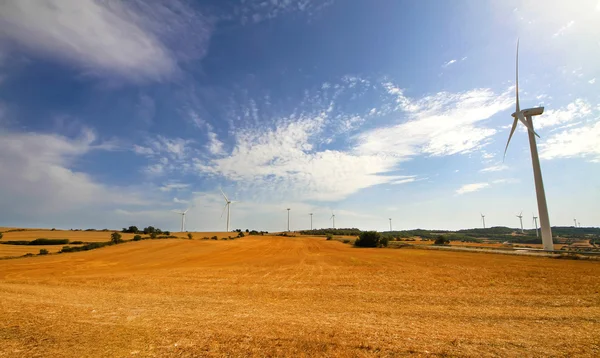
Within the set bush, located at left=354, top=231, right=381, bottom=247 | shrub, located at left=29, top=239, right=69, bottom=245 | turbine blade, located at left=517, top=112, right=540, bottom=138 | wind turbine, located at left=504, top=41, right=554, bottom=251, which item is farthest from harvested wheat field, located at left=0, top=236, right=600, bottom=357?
shrub, located at left=29, top=239, right=69, bottom=245

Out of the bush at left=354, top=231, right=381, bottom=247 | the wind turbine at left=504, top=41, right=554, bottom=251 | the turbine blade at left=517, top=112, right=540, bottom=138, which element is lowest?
the bush at left=354, top=231, right=381, bottom=247

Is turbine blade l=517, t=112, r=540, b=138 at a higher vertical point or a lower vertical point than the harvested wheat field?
higher

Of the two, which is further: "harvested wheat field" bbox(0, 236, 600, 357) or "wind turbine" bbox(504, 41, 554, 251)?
"wind turbine" bbox(504, 41, 554, 251)

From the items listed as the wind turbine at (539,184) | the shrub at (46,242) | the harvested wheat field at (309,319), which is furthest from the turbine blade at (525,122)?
the shrub at (46,242)

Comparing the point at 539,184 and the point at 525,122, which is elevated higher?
the point at 525,122

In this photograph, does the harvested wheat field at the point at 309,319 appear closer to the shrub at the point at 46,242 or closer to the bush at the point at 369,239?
the bush at the point at 369,239

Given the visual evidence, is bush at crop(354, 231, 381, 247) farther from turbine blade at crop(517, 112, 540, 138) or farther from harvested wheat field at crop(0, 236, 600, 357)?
harvested wheat field at crop(0, 236, 600, 357)

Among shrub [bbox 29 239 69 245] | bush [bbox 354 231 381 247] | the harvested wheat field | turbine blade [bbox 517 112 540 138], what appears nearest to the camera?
the harvested wheat field

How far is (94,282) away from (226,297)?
40.9ft

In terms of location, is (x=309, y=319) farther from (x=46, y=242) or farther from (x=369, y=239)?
(x=46, y=242)

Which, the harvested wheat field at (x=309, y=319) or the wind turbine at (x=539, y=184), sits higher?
the wind turbine at (x=539, y=184)

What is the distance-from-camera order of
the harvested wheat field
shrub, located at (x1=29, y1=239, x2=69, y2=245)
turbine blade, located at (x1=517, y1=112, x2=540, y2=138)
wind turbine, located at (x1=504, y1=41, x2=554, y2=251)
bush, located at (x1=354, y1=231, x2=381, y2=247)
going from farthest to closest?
bush, located at (x1=354, y1=231, x2=381, y2=247) < shrub, located at (x1=29, y1=239, x2=69, y2=245) < turbine blade, located at (x1=517, y1=112, x2=540, y2=138) < wind turbine, located at (x1=504, y1=41, x2=554, y2=251) < the harvested wheat field

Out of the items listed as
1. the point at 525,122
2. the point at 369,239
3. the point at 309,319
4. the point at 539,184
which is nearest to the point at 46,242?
the point at 369,239

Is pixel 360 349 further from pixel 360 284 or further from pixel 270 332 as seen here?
pixel 360 284
